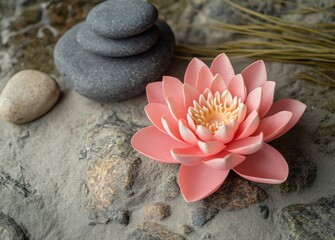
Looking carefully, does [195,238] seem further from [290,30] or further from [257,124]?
[290,30]

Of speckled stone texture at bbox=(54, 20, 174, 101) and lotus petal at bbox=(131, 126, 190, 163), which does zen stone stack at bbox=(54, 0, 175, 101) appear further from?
lotus petal at bbox=(131, 126, 190, 163)

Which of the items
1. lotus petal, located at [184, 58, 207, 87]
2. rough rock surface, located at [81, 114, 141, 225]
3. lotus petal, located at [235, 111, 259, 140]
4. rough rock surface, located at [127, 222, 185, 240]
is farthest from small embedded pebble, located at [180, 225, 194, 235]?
lotus petal, located at [184, 58, 207, 87]

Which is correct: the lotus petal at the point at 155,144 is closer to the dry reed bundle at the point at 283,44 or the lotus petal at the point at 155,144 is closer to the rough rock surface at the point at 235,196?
the rough rock surface at the point at 235,196

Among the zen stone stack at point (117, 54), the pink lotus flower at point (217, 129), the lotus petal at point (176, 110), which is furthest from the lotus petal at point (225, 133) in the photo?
the zen stone stack at point (117, 54)

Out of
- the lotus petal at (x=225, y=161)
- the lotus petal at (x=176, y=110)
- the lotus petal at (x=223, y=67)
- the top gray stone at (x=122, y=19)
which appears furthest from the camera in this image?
the top gray stone at (x=122, y=19)

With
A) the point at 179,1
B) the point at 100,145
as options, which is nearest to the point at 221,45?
the point at 179,1

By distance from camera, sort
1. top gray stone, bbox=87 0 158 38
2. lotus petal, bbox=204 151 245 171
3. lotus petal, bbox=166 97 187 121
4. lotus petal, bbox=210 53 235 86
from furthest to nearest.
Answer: top gray stone, bbox=87 0 158 38, lotus petal, bbox=210 53 235 86, lotus petal, bbox=166 97 187 121, lotus petal, bbox=204 151 245 171

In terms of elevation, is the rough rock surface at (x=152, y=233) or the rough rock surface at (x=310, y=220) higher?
the rough rock surface at (x=310, y=220)
